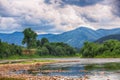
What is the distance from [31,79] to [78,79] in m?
8.30

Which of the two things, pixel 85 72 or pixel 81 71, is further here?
pixel 81 71

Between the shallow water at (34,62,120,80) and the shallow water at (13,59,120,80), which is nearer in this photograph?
the shallow water at (13,59,120,80)

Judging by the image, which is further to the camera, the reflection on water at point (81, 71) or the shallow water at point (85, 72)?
the reflection on water at point (81, 71)

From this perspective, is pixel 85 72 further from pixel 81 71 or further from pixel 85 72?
pixel 81 71

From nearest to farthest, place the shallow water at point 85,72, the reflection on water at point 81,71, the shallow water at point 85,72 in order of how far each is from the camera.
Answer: the shallow water at point 85,72 → the shallow water at point 85,72 → the reflection on water at point 81,71

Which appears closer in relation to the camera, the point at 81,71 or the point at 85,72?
the point at 85,72

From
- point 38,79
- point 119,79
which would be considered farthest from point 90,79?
point 38,79

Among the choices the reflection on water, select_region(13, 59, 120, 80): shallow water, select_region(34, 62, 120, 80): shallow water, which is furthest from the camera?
the reflection on water

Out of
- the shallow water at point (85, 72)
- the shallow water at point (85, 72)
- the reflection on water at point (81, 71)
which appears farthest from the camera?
the reflection on water at point (81, 71)

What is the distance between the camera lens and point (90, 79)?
188ft

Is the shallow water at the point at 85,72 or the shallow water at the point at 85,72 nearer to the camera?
the shallow water at the point at 85,72

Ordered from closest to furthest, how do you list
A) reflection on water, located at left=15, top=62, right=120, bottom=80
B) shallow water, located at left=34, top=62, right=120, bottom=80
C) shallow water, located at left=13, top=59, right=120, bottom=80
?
shallow water, located at left=13, top=59, right=120, bottom=80, shallow water, located at left=34, top=62, right=120, bottom=80, reflection on water, located at left=15, top=62, right=120, bottom=80

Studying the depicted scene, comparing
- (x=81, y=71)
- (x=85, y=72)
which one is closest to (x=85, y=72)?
(x=85, y=72)

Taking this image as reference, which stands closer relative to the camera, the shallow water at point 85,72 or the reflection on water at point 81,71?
the shallow water at point 85,72
